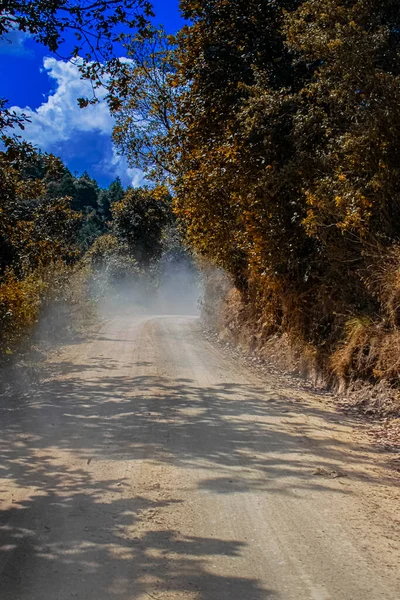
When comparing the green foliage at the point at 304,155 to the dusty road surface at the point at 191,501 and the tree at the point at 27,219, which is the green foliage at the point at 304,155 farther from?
the tree at the point at 27,219

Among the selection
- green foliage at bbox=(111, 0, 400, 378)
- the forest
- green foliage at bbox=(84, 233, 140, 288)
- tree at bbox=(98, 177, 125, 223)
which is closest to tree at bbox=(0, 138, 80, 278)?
the forest

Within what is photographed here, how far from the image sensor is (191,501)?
182 inches

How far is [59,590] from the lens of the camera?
3234 mm

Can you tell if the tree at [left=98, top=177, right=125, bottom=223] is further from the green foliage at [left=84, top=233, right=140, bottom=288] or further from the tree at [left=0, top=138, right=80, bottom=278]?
the tree at [left=0, top=138, right=80, bottom=278]

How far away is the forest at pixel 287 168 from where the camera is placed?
8.12m

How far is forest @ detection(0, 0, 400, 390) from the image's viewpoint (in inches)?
320

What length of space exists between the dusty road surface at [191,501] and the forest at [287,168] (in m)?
2.35

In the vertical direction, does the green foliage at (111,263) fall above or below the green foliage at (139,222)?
below

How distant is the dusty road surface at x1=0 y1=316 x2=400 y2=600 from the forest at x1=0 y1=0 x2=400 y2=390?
7.72ft

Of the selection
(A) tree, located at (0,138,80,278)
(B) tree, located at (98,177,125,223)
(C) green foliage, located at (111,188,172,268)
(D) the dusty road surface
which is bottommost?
(D) the dusty road surface

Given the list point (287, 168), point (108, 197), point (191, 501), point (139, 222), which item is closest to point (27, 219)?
point (287, 168)

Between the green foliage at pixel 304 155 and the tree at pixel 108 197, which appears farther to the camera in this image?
the tree at pixel 108 197

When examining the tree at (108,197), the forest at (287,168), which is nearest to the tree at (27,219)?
the forest at (287,168)

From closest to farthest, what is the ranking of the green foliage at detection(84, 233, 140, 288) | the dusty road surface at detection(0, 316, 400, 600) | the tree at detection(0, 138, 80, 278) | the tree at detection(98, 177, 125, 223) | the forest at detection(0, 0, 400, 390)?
the dusty road surface at detection(0, 316, 400, 600) < the forest at detection(0, 0, 400, 390) < the tree at detection(0, 138, 80, 278) < the green foliage at detection(84, 233, 140, 288) < the tree at detection(98, 177, 125, 223)
